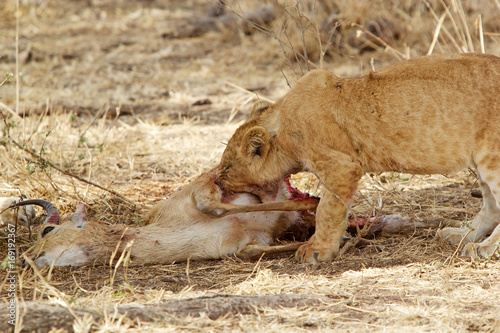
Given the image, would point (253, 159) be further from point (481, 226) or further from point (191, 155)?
point (191, 155)

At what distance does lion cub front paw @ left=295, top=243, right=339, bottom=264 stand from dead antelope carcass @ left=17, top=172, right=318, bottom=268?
133 mm

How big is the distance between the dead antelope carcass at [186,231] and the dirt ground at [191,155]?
0.10m

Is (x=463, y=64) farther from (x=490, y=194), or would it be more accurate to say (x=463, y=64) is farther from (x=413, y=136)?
(x=490, y=194)

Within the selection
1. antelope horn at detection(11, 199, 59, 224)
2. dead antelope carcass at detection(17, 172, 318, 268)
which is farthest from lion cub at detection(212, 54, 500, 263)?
antelope horn at detection(11, 199, 59, 224)

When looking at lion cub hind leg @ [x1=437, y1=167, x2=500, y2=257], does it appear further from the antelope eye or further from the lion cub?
the antelope eye

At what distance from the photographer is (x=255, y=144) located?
4242 millimetres

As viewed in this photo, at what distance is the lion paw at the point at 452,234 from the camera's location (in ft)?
13.7

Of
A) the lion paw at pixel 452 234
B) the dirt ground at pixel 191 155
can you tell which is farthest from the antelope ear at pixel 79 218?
the lion paw at pixel 452 234

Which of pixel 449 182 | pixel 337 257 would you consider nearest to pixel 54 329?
pixel 337 257

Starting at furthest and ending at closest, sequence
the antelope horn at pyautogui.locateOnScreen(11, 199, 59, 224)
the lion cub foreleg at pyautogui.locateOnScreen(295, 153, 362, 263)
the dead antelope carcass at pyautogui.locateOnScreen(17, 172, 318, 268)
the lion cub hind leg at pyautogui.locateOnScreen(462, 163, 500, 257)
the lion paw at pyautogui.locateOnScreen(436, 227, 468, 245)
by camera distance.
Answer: the antelope horn at pyautogui.locateOnScreen(11, 199, 59, 224)
the lion paw at pyautogui.locateOnScreen(436, 227, 468, 245)
the dead antelope carcass at pyautogui.locateOnScreen(17, 172, 318, 268)
the lion cub foreleg at pyautogui.locateOnScreen(295, 153, 362, 263)
the lion cub hind leg at pyautogui.locateOnScreen(462, 163, 500, 257)

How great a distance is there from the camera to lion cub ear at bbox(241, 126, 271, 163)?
4.21m

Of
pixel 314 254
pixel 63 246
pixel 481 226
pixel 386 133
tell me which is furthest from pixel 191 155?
pixel 481 226

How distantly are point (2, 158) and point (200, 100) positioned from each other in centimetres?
320

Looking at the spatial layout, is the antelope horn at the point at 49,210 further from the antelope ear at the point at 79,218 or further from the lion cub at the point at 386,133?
the lion cub at the point at 386,133
